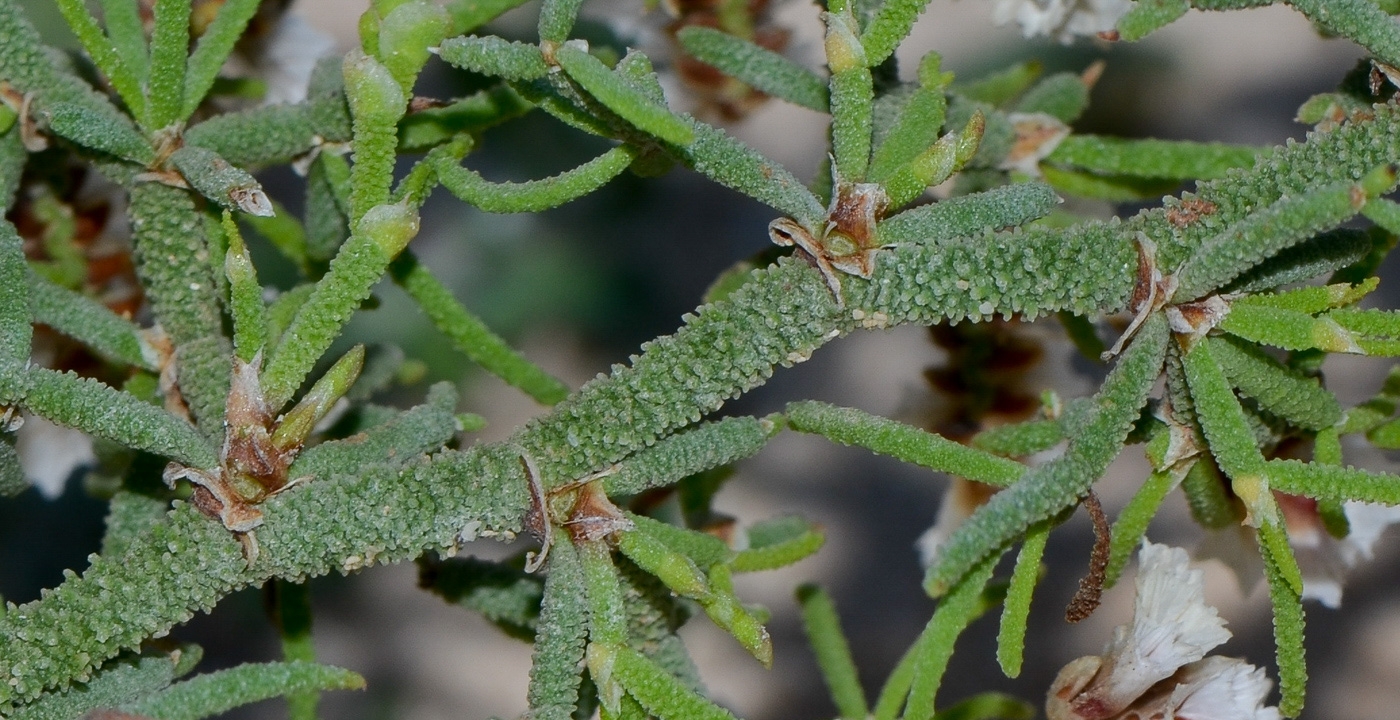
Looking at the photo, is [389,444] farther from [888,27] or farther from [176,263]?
[888,27]

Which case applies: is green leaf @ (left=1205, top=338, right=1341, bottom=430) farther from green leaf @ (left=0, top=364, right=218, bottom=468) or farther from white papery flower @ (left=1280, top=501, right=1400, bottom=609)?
green leaf @ (left=0, top=364, right=218, bottom=468)

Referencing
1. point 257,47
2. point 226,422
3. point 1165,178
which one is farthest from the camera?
point 257,47

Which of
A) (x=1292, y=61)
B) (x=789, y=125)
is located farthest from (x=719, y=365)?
(x=1292, y=61)

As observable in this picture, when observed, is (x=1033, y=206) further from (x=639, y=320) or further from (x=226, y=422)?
(x=639, y=320)

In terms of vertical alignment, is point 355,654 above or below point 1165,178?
above

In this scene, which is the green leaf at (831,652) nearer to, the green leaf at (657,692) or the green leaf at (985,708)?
the green leaf at (985,708)

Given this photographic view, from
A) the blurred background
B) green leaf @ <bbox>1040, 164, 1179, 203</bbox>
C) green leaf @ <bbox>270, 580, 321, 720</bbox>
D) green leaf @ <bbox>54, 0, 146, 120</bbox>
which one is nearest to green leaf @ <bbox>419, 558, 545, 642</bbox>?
green leaf @ <bbox>270, 580, 321, 720</bbox>

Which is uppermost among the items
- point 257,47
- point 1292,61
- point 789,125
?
point 789,125
